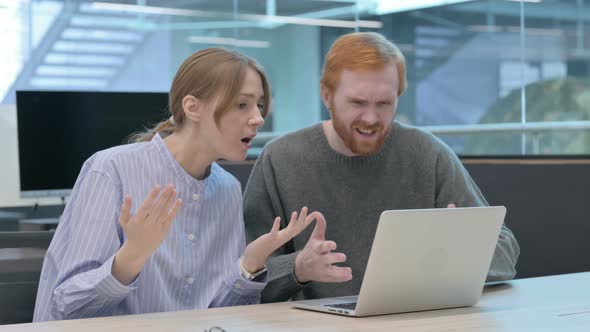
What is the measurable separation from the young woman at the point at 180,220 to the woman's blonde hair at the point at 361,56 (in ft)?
0.83

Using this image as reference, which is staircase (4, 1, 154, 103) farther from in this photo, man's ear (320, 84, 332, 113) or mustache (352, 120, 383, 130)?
mustache (352, 120, 383, 130)

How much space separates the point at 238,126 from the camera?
201 cm

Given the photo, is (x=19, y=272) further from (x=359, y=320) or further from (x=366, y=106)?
(x=366, y=106)

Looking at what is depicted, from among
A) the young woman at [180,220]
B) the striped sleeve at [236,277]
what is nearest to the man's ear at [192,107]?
the young woman at [180,220]

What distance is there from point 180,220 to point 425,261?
54 centimetres

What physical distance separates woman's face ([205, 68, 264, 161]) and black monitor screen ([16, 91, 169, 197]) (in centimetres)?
186

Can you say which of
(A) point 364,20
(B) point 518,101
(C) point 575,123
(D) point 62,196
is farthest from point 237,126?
(A) point 364,20

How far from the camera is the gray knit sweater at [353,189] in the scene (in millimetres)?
2322

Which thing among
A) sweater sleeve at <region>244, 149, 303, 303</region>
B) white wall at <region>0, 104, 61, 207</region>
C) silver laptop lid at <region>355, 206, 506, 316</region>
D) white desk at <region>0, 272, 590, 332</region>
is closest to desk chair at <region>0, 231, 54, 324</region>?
white desk at <region>0, 272, 590, 332</region>

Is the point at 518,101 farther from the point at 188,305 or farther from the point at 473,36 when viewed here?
the point at 188,305

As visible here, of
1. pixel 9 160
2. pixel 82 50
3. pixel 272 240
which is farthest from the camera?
pixel 82 50

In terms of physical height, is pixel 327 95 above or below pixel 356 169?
above

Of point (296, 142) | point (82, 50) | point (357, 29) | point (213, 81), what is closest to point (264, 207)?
point (296, 142)

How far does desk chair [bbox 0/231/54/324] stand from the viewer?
6.05ft
